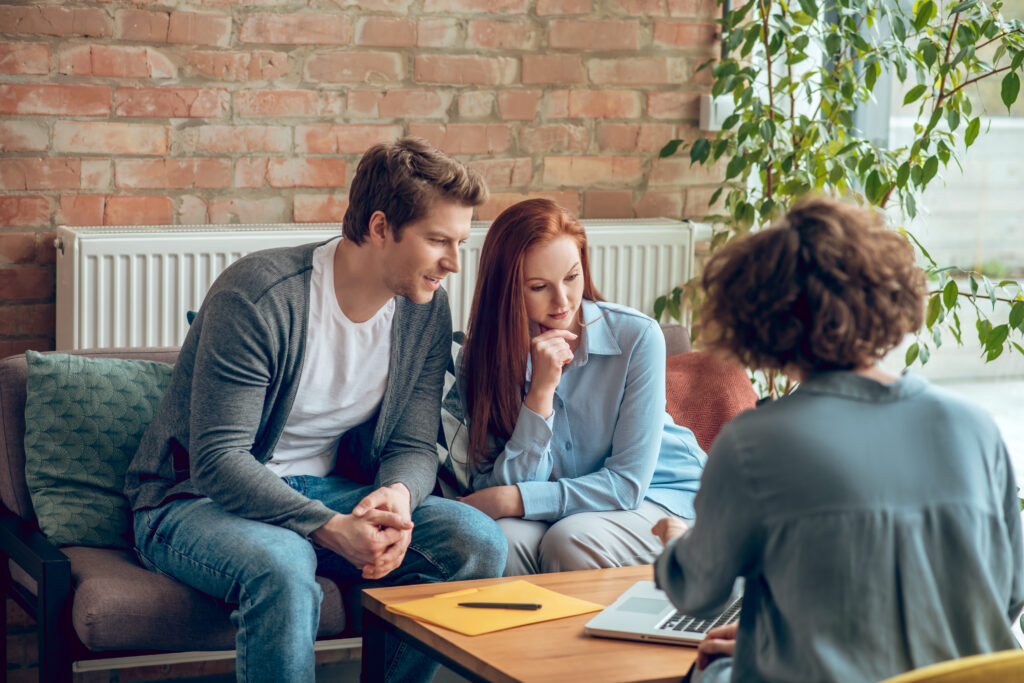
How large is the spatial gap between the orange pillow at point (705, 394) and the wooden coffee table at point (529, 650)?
2.78 feet

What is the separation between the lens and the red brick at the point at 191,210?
2.73 meters

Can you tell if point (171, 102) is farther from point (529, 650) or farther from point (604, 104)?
point (529, 650)

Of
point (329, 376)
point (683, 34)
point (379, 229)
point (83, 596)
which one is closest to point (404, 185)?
point (379, 229)

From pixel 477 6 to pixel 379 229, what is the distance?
108cm

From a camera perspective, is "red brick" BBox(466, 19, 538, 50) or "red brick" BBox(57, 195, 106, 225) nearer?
"red brick" BBox(57, 195, 106, 225)

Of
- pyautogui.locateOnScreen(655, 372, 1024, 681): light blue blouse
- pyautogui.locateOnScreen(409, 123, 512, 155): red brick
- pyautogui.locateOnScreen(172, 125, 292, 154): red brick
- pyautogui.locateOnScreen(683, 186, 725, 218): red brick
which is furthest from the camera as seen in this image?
pyautogui.locateOnScreen(683, 186, 725, 218): red brick

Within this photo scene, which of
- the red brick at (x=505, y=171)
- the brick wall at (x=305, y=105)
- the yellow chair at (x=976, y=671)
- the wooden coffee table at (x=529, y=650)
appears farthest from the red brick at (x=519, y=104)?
the yellow chair at (x=976, y=671)

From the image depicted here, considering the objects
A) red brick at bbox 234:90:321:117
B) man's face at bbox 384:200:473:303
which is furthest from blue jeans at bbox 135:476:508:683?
red brick at bbox 234:90:321:117

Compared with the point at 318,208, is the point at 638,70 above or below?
above

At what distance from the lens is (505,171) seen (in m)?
3.02

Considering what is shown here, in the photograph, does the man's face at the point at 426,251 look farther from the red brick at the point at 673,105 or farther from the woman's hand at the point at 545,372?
the red brick at the point at 673,105

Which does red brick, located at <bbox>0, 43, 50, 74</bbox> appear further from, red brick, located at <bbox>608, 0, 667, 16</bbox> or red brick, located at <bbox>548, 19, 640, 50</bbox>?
red brick, located at <bbox>608, 0, 667, 16</bbox>

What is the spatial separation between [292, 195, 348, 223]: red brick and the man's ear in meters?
0.79

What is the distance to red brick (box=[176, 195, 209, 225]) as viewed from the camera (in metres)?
2.73
